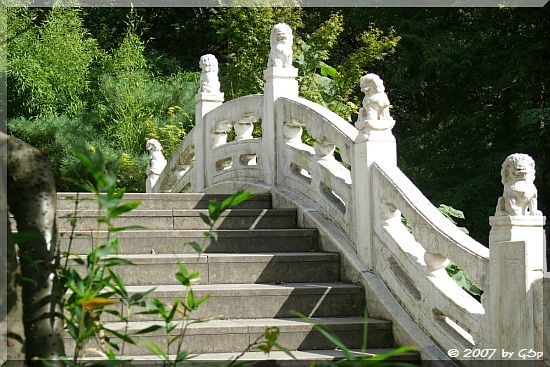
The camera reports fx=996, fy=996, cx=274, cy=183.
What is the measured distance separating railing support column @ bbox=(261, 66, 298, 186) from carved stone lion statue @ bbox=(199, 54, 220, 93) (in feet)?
6.64

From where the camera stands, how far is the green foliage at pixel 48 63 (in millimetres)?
18359

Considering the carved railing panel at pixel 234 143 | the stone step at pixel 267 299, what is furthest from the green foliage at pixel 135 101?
the stone step at pixel 267 299

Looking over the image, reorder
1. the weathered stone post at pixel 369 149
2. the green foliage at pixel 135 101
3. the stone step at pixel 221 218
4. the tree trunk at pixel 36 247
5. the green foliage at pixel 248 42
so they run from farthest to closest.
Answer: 1. the green foliage at pixel 135 101
2. the green foliage at pixel 248 42
3. the stone step at pixel 221 218
4. the weathered stone post at pixel 369 149
5. the tree trunk at pixel 36 247

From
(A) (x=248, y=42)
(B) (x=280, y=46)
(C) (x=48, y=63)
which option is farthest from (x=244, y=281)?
(C) (x=48, y=63)

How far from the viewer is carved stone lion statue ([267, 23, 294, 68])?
883 centimetres

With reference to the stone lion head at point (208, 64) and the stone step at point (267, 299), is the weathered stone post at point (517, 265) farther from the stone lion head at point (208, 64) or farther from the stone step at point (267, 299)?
the stone lion head at point (208, 64)

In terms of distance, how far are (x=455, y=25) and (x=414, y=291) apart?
45.7 feet

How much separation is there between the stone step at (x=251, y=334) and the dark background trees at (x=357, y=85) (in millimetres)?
10022

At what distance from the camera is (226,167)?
10812mm

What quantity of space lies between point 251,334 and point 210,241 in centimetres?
150

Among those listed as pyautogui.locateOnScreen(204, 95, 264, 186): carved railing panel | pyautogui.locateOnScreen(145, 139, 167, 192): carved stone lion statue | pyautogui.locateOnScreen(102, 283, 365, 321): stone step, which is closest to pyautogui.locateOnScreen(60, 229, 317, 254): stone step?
pyautogui.locateOnScreen(102, 283, 365, 321): stone step

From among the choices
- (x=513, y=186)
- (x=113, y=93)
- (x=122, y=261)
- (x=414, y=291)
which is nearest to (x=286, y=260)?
(x=414, y=291)

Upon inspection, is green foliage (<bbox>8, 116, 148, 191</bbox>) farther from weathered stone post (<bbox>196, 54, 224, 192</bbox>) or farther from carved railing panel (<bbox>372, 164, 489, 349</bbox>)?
carved railing panel (<bbox>372, 164, 489, 349</bbox>)

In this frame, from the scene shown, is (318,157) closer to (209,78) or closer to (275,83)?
(275,83)
